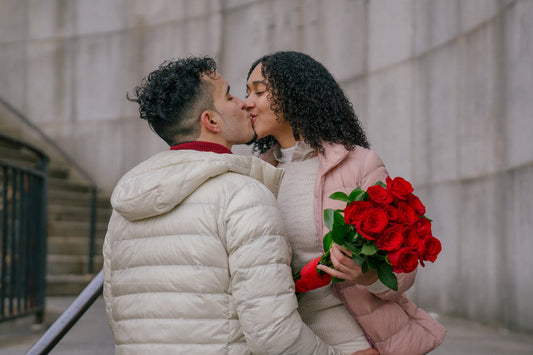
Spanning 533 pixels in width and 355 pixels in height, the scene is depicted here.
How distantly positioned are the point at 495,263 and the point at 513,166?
0.75 meters

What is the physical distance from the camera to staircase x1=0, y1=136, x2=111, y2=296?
6699 millimetres

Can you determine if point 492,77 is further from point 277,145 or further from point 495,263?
point 277,145

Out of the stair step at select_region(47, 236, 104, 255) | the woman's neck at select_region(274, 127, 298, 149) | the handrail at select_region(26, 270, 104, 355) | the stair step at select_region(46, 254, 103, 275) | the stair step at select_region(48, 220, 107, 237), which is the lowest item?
the stair step at select_region(46, 254, 103, 275)

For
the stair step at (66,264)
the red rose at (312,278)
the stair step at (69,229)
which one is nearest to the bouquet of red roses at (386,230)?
the red rose at (312,278)

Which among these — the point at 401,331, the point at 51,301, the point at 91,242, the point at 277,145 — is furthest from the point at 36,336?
the point at 401,331

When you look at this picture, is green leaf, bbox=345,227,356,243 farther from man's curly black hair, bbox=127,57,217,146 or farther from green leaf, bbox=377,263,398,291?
man's curly black hair, bbox=127,57,217,146

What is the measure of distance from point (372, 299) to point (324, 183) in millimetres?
383

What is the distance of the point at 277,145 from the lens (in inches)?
91.0

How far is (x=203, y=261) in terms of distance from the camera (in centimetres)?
161

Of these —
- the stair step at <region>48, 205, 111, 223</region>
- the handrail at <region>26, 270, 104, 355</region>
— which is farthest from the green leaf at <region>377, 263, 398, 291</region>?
the stair step at <region>48, 205, 111, 223</region>

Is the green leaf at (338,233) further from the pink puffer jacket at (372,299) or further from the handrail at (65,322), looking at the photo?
the handrail at (65,322)

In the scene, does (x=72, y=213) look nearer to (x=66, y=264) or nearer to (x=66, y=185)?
(x=66, y=185)

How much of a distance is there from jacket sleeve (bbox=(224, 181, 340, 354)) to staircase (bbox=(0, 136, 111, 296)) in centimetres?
539

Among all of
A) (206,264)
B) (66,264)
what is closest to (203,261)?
(206,264)
